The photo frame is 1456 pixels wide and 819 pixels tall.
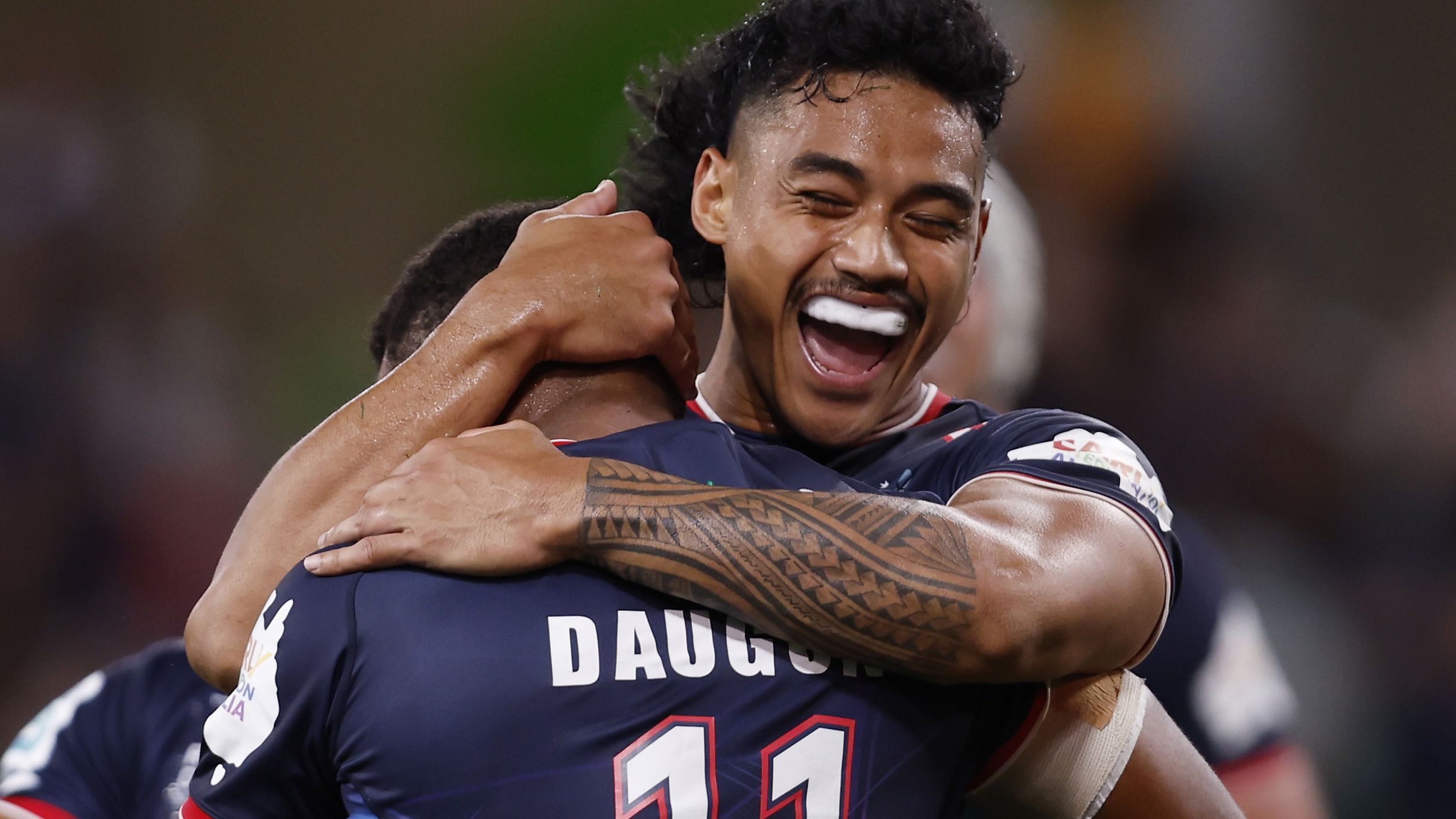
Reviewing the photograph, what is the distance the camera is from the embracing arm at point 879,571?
60.7 inches

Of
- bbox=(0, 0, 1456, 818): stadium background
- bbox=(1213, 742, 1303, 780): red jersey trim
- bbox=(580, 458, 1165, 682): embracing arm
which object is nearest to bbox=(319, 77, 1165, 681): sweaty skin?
bbox=(580, 458, 1165, 682): embracing arm

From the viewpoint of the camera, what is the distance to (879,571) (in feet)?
5.12

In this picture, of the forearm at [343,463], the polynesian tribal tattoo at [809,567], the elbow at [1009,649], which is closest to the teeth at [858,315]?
the forearm at [343,463]

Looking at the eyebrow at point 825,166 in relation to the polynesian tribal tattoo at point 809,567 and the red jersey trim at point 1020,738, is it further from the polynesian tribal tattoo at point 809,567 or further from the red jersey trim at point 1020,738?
the red jersey trim at point 1020,738

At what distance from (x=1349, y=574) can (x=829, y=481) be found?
10.5 feet

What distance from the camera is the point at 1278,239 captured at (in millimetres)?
4922

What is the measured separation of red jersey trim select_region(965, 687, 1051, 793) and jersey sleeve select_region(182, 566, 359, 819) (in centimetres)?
83

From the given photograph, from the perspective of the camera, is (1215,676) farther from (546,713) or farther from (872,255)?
(546,713)

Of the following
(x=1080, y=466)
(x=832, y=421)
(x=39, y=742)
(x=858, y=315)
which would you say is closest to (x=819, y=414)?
(x=832, y=421)

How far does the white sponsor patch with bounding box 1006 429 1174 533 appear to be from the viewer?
5.99 feet

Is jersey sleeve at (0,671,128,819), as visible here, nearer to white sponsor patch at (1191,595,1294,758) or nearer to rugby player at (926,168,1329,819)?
rugby player at (926,168,1329,819)

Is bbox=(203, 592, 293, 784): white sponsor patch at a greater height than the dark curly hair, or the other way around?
the dark curly hair

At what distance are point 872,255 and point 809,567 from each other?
716mm

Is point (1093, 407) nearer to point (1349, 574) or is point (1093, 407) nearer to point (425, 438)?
point (1349, 574)
